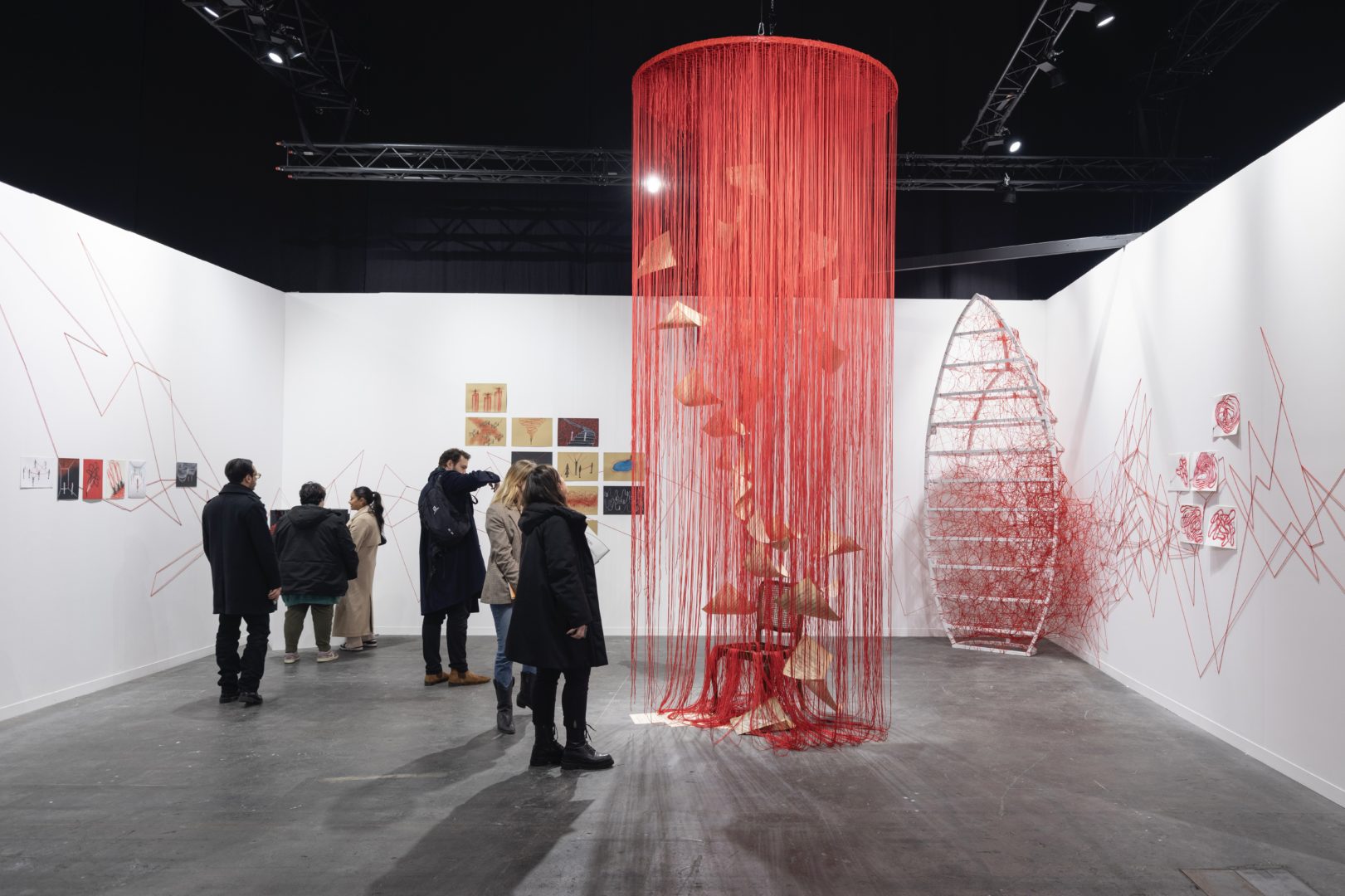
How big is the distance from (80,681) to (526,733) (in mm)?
2549

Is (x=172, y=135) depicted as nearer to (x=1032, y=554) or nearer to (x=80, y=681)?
(x=80, y=681)

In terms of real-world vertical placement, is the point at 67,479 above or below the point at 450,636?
above

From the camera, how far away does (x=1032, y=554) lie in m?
5.89

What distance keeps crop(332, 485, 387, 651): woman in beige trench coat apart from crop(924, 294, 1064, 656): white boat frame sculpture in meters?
3.96

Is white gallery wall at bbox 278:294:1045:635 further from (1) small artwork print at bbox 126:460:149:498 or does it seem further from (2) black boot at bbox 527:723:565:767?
(2) black boot at bbox 527:723:565:767

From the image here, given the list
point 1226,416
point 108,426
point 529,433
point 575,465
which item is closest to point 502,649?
point 108,426

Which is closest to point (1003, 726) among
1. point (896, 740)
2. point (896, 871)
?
point (896, 740)

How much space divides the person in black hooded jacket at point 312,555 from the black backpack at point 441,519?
0.99 m

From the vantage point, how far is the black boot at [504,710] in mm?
4008

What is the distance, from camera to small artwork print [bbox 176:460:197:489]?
5551 millimetres

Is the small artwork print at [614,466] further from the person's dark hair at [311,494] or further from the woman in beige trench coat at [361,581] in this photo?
the person's dark hair at [311,494]

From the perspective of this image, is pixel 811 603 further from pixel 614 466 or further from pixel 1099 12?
pixel 1099 12

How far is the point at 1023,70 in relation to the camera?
5871mm

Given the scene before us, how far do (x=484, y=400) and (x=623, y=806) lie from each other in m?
4.22
